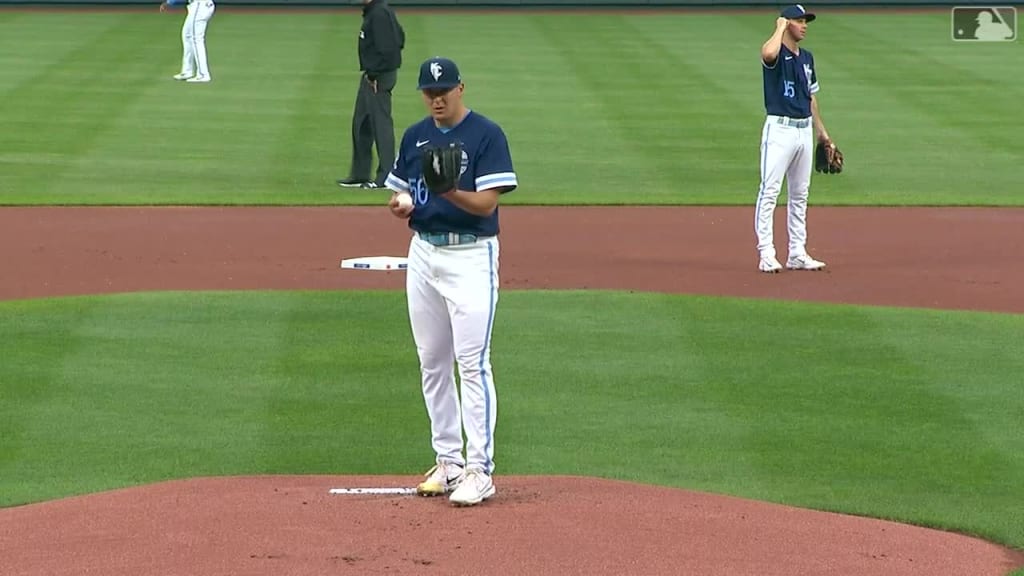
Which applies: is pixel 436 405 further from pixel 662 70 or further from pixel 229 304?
pixel 662 70

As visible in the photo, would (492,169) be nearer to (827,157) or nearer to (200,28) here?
(827,157)

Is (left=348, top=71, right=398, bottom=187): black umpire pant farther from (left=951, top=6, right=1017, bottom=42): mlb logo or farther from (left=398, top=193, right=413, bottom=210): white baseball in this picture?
(left=951, top=6, right=1017, bottom=42): mlb logo

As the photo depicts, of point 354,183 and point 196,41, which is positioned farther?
point 196,41

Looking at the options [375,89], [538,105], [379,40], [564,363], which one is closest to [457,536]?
[564,363]

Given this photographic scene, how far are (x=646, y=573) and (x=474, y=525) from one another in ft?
3.18

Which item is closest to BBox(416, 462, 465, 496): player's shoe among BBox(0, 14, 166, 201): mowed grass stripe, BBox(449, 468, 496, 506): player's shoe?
BBox(449, 468, 496, 506): player's shoe

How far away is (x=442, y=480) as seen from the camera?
854cm

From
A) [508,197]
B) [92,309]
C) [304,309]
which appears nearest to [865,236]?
[508,197]

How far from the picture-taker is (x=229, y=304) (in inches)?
529

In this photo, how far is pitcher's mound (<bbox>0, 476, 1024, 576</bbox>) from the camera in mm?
7285

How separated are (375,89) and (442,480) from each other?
11291mm

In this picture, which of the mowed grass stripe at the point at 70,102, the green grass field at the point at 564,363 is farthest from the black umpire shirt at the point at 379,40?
the mowed grass stripe at the point at 70,102

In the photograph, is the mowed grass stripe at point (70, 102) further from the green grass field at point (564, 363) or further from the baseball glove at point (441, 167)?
the baseball glove at point (441, 167)

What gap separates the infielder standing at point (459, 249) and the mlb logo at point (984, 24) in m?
26.8
